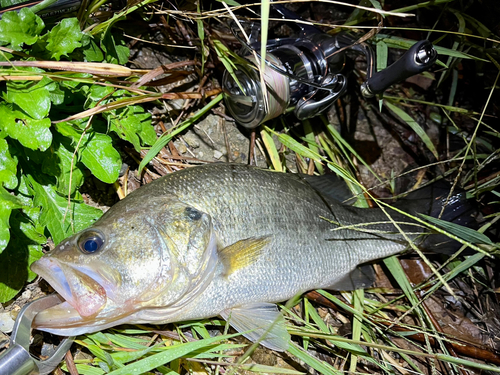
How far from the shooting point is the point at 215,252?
2125 millimetres

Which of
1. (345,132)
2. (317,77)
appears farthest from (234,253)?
(345,132)

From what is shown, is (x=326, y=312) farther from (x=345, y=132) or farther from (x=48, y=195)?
(x=48, y=195)

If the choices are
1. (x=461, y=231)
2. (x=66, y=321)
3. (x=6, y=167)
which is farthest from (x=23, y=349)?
(x=461, y=231)

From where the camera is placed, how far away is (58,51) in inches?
84.9

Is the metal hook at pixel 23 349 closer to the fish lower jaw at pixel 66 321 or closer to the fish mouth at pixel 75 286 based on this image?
the fish lower jaw at pixel 66 321

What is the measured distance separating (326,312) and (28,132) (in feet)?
7.02

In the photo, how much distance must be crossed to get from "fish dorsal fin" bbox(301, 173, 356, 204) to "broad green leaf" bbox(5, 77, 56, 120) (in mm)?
1549

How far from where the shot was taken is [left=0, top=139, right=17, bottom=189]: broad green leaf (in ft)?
6.44

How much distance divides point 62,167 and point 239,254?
3.45 ft

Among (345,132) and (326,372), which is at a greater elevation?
(345,132)

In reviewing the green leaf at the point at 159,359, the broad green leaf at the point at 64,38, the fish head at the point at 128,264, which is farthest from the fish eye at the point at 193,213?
the broad green leaf at the point at 64,38

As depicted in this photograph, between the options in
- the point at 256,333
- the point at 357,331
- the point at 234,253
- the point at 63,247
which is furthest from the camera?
the point at 357,331

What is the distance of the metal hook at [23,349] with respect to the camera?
73.3 inches

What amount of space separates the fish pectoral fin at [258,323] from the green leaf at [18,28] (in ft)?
5.55
